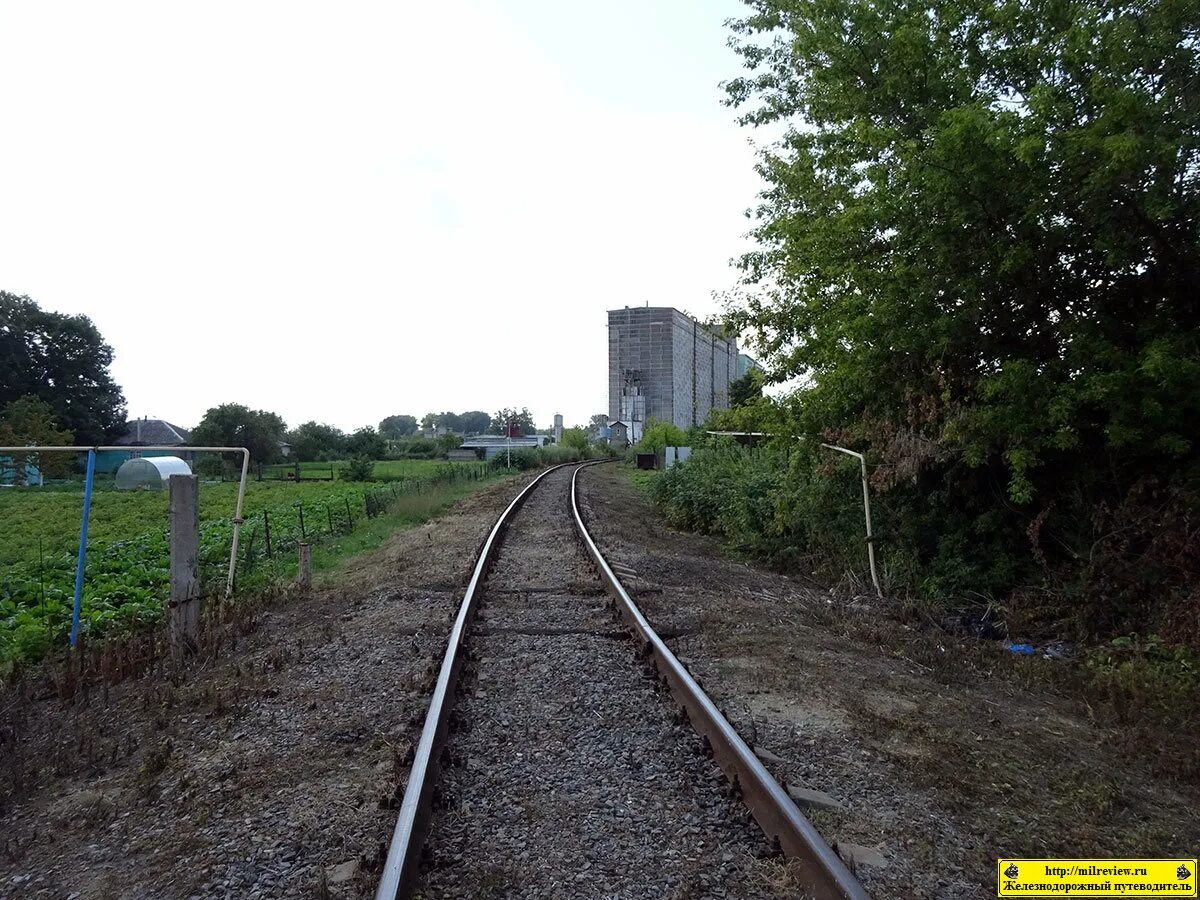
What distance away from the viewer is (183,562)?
7035mm

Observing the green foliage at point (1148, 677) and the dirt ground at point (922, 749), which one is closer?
the dirt ground at point (922, 749)

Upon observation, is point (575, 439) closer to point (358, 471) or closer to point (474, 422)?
point (358, 471)

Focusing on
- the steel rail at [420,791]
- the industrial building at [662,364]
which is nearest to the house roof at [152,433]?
the industrial building at [662,364]

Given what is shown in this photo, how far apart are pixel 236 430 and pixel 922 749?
64.9 meters

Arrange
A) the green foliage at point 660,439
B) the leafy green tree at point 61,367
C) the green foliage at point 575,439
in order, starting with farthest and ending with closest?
the leafy green tree at point 61,367
the green foliage at point 575,439
the green foliage at point 660,439

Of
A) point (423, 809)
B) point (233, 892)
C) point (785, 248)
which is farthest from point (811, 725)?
point (785, 248)

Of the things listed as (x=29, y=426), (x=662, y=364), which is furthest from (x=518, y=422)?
(x=29, y=426)

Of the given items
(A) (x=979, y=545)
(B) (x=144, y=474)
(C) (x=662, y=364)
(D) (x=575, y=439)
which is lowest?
(A) (x=979, y=545)

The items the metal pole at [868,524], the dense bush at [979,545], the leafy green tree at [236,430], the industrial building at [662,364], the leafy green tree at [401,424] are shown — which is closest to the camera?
the dense bush at [979,545]

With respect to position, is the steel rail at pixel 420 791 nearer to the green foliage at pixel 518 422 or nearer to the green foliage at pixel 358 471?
the green foliage at pixel 358 471

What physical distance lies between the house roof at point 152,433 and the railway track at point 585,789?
77356 mm

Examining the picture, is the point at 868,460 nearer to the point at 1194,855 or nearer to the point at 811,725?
the point at 811,725

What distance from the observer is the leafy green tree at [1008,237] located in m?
7.32

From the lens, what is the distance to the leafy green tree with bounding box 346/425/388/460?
7744 centimetres
